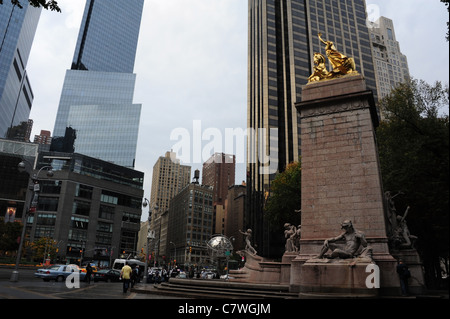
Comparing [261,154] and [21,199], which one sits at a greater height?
[261,154]

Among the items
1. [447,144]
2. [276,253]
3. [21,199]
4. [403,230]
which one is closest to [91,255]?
[21,199]

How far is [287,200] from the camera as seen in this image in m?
39.2

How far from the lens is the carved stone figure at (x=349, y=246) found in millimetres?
13768

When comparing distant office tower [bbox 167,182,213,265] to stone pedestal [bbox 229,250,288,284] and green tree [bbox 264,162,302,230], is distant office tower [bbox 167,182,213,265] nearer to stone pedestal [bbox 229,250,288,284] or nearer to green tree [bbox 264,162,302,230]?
green tree [bbox 264,162,302,230]

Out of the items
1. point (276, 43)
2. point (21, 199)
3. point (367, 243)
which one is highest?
point (276, 43)

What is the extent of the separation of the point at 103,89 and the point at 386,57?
129 m

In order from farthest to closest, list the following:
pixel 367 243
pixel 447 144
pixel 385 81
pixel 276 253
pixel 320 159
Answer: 1. pixel 385 81
2. pixel 276 253
3. pixel 320 159
4. pixel 367 243
5. pixel 447 144

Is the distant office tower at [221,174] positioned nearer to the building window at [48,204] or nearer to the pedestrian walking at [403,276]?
the building window at [48,204]

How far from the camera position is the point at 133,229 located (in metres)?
102

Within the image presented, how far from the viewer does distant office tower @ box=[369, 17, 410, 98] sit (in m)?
140

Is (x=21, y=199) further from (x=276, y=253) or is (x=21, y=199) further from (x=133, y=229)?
(x=276, y=253)

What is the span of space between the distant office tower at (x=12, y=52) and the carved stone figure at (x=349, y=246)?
13670 centimetres
